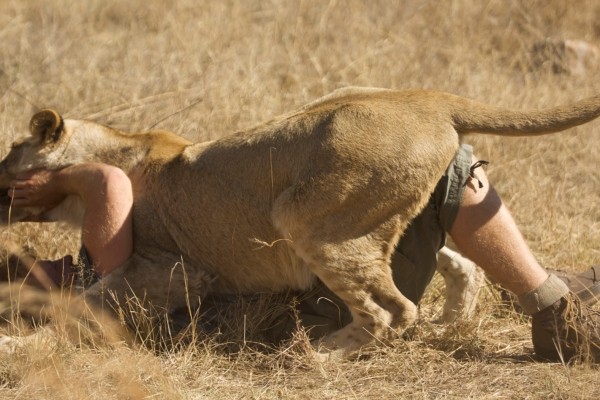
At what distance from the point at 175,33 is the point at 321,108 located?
172 inches

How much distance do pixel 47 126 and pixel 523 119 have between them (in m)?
1.98

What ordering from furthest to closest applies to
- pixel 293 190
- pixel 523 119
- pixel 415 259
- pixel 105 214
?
pixel 105 214, pixel 415 259, pixel 293 190, pixel 523 119

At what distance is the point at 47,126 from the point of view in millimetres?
4238

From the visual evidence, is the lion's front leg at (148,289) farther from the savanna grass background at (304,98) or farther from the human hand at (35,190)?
the human hand at (35,190)

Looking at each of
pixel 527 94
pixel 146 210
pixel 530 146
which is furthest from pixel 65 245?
pixel 527 94

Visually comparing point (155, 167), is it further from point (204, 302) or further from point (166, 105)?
point (166, 105)

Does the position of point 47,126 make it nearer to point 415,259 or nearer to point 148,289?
point 148,289

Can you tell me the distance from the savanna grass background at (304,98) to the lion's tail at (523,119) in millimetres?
850

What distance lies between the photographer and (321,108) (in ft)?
12.6

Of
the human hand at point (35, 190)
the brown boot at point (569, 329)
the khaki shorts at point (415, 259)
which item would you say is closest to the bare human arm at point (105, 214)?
the human hand at point (35, 190)

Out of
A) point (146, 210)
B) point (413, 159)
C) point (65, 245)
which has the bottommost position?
point (65, 245)

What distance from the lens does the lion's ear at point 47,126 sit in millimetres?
4207

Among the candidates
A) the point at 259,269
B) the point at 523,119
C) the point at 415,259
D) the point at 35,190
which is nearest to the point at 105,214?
the point at 35,190

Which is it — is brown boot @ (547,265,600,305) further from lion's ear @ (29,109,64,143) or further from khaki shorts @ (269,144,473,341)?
lion's ear @ (29,109,64,143)
